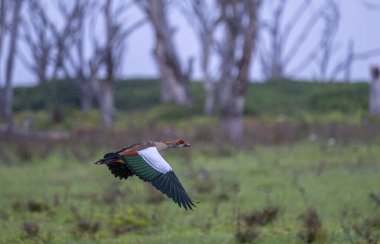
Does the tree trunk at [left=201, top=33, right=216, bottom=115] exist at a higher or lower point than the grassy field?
higher

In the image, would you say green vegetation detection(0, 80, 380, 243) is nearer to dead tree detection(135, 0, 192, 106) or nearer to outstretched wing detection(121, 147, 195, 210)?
outstretched wing detection(121, 147, 195, 210)

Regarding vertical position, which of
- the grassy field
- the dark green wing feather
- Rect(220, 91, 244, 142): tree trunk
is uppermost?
the dark green wing feather

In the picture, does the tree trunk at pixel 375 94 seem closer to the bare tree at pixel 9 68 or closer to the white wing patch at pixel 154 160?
the bare tree at pixel 9 68

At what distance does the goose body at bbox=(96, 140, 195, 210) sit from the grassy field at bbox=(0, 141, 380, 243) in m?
1.27

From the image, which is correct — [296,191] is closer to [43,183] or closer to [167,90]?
[43,183]

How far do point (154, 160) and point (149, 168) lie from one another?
0.08 m

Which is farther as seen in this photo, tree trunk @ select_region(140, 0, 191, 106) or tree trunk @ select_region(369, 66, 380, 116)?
tree trunk @ select_region(140, 0, 191, 106)

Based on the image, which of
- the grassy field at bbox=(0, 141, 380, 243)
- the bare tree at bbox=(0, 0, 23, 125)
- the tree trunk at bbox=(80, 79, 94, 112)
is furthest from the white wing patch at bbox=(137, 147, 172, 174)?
the tree trunk at bbox=(80, 79, 94, 112)

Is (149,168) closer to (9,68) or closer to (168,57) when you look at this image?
(9,68)

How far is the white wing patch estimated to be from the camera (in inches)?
253

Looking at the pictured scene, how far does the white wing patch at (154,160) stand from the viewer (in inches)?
253

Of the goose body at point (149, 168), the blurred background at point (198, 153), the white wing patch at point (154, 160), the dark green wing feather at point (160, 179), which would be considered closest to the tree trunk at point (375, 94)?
the blurred background at point (198, 153)

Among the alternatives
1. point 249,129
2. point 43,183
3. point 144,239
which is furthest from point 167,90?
point 144,239

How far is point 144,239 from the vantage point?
7.91 meters
